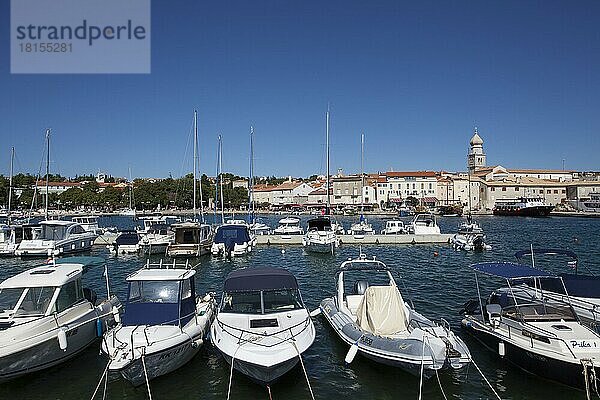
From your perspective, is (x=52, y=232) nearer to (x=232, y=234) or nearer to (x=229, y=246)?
(x=232, y=234)

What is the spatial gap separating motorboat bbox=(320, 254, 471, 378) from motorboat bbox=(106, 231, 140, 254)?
31210mm

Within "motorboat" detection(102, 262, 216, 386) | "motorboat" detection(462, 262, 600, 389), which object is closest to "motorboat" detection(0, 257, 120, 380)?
"motorboat" detection(102, 262, 216, 386)

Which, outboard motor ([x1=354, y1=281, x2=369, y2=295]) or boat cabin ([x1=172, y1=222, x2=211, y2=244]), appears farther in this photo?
boat cabin ([x1=172, y1=222, x2=211, y2=244])

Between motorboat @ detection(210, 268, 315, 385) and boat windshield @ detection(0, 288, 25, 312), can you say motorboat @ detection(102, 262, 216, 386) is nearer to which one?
motorboat @ detection(210, 268, 315, 385)

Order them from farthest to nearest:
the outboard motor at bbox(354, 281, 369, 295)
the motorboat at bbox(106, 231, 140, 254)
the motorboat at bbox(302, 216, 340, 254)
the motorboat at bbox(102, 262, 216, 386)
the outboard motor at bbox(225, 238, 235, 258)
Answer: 1. the motorboat at bbox(106, 231, 140, 254)
2. the motorboat at bbox(302, 216, 340, 254)
3. the outboard motor at bbox(225, 238, 235, 258)
4. the outboard motor at bbox(354, 281, 369, 295)
5. the motorboat at bbox(102, 262, 216, 386)

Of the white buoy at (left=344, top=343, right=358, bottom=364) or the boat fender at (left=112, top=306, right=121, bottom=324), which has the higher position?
the boat fender at (left=112, top=306, right=121, bottom=324)

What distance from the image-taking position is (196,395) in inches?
525

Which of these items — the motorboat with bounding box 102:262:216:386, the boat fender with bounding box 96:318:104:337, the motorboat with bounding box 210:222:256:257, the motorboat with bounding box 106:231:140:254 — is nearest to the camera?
the motorboat with bounding box 102:262:216:386

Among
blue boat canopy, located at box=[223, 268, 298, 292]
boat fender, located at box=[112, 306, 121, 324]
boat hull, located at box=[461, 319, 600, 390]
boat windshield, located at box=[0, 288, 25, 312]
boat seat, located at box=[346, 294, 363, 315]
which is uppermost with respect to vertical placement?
blue boat canopy, located at box=[223, 268, 298, 292]

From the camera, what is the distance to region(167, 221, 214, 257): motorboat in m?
39.9

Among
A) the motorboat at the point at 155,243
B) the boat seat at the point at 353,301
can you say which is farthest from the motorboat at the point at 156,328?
the motorboat at the point at 155,243

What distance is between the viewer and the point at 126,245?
4469 centimetres

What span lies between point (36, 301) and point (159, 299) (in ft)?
12.2

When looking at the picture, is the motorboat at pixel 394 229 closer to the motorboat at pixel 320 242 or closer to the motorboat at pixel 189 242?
the motorboat at pixel 320 242
